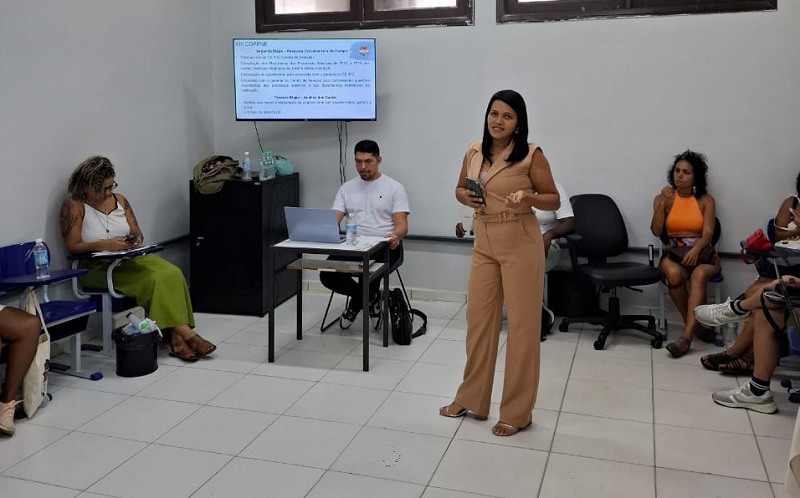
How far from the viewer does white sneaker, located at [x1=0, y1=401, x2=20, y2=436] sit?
3521mm

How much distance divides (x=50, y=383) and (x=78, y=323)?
1.16 ft

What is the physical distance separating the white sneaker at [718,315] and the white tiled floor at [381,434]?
33 centimetres

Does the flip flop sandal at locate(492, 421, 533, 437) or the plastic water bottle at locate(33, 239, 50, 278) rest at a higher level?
the plastic water bottle at locate(33, 239, 50, 278)

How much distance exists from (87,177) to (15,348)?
4.13ft

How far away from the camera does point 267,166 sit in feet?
19.5

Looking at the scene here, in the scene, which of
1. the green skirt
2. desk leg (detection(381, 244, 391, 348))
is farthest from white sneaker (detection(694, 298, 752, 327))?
the green skirt

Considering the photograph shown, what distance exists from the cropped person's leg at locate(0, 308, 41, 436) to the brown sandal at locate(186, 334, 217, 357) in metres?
1.07

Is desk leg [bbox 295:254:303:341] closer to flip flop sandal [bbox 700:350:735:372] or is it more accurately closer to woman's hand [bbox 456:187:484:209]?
woman's hand [bbox 456:187:484:209]

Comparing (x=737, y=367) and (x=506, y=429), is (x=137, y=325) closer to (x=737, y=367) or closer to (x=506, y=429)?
(x=506, y=429)

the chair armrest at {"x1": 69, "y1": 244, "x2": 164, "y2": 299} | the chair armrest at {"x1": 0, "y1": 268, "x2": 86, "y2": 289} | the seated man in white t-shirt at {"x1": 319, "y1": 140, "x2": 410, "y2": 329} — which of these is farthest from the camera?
the seated man in white t-shirt at {"x1": 319, "y1": 140, "x2": 410, "y2": 329}

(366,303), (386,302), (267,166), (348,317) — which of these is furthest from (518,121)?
(267,166)

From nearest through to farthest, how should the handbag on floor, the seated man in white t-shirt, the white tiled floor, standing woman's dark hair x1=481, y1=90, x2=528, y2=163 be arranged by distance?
the white tiled floor
standing woman's dark hair x1=481, y1=90, x2=528, y2=163
the handbag on floor
the seated man in white t-shirt

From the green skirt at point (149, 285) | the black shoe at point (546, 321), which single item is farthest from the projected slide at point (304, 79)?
the black shoe at point (546, 321)

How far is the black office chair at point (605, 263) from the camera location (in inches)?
194
